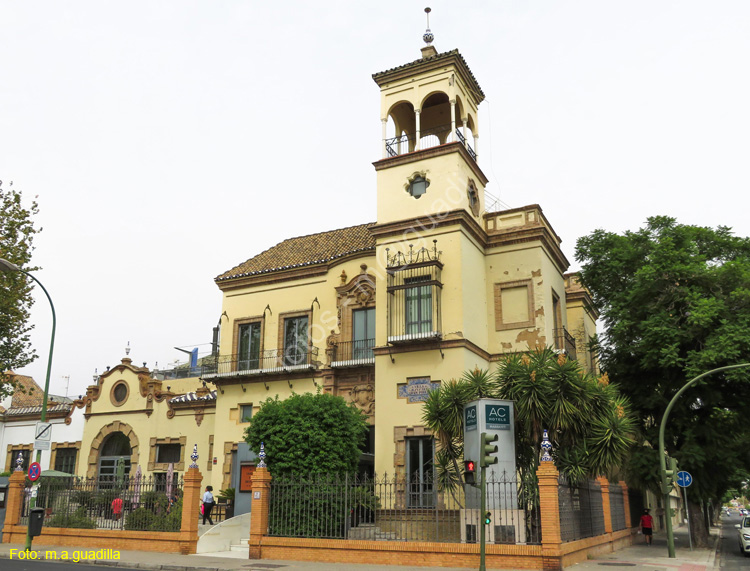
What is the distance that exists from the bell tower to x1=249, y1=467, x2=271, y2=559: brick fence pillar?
1121 cm

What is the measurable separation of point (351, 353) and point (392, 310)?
3.49m

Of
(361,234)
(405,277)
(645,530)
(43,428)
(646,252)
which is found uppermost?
(361,234)

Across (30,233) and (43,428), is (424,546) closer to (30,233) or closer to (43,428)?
(43,428)

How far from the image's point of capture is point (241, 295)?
103ft

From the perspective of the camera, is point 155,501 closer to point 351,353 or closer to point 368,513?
point 368,513

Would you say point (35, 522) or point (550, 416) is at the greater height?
point (550, 416)

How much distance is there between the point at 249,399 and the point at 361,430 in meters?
7.90

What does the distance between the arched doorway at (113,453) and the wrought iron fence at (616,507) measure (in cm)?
2304

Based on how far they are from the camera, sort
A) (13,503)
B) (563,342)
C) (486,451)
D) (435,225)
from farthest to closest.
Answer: (563,342) < (435,225) < (13,503) < (486,451)

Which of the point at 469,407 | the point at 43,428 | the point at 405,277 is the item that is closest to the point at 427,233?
the point at 405,277

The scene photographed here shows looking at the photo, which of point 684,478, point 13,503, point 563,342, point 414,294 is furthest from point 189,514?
point 684,478

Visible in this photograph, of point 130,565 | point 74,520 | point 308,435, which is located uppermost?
point 308,435

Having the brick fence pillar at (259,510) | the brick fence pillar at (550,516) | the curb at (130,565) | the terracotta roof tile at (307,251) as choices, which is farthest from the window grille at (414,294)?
the curb at (130,565)

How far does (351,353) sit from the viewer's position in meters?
27.6
